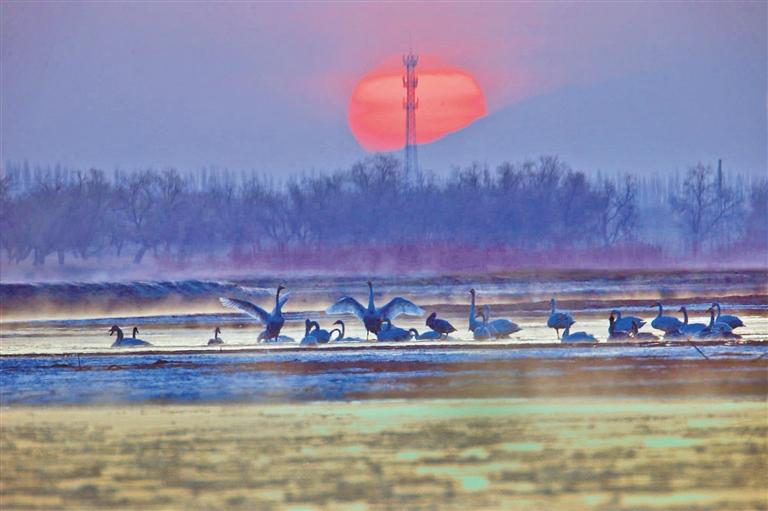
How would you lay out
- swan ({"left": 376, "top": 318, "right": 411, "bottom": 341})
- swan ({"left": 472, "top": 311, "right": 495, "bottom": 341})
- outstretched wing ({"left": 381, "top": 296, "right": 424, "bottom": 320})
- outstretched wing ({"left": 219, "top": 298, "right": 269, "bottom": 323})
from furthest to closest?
outstretched wing ({"left": 381, "top": 296, "right": 424, "bottom": 320}) < outstretched wing ({"left": 219, "top": 298, "right": 269, "bottom": 323}) < swan ({"left": 376, "top": 318, "right": 411, "bottom": 341}) < swan ({"left": 472, "top": 311, "right": 495, "bottom": 341})

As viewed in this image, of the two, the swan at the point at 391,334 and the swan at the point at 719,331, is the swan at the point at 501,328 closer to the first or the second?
the swan at the point at 391,334

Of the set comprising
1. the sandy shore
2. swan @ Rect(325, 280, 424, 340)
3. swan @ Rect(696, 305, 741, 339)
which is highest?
swan @ Rect(325, 280, 424, 340)

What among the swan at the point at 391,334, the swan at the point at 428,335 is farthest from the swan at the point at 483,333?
the swan at the point at 391,334

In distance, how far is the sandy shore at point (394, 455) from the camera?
13383 mm

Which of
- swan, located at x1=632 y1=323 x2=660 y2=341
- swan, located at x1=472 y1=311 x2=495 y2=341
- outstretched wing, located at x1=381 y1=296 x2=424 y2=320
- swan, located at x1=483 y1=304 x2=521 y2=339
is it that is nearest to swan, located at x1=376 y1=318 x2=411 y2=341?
outstretched wing, located at x1=381 y1=296 x2=424 y2=320

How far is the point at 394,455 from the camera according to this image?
50.3ft

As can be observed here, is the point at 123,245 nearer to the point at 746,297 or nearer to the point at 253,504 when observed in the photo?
the point at 746,297

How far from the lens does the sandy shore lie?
13.4 m

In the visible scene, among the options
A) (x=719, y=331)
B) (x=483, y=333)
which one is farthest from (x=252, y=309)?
(x=719, y=331)

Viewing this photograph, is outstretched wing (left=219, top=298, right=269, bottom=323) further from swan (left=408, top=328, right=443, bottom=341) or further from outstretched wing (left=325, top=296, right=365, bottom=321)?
swan (left=408, top=328, right=443, bottom=341)

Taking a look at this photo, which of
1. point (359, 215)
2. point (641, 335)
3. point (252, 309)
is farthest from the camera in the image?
point (359, 215)

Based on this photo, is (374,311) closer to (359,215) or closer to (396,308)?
(396,308)

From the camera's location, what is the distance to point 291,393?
21.2m

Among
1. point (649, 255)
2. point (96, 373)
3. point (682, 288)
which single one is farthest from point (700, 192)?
point (96, 373)
